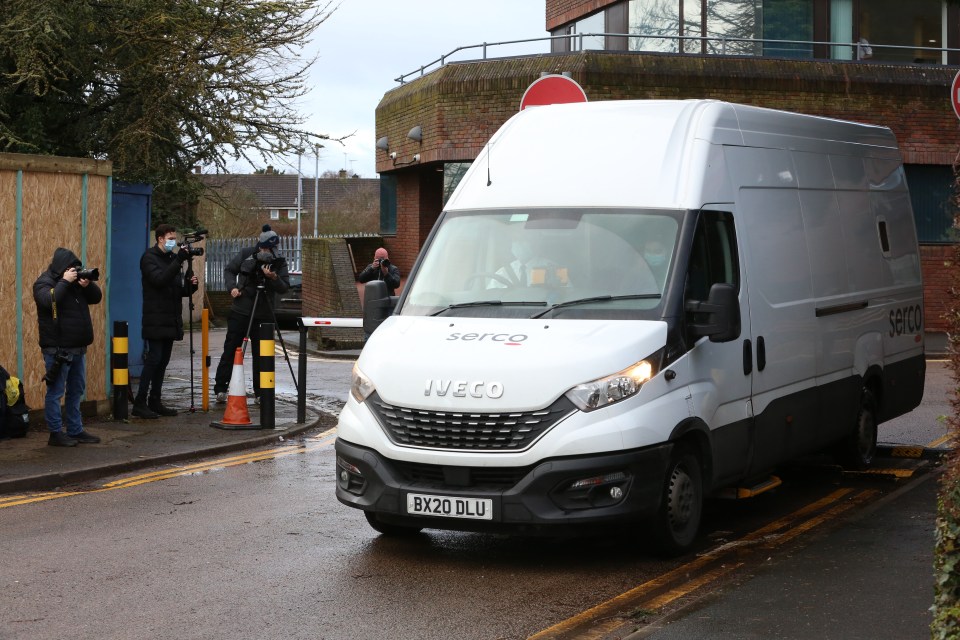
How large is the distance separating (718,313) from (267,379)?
6.34 metres

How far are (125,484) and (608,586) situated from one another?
15.4 ft

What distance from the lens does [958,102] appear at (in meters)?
10.7

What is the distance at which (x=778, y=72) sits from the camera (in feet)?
84.8

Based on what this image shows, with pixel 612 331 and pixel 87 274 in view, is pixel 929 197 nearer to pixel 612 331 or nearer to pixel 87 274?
pixel 87 274

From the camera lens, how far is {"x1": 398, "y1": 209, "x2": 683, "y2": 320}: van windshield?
7488mm

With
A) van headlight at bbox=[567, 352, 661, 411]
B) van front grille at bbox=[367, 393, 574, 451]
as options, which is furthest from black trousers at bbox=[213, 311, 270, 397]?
van headlight at bbox=[567, 352, 661, 411]

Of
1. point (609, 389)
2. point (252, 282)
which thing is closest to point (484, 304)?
point (609, 389)

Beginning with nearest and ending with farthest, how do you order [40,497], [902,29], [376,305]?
1. [376,305]
2. [40,497]
3. [902,29]

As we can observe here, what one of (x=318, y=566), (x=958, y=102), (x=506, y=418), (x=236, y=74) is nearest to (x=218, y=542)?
(x=318, y=566)

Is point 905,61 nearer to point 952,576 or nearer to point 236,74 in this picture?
point 236,74

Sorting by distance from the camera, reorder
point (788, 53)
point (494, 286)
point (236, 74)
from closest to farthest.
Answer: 1. point (494, 286)
2. point (236, 74)
3. point (788, 53)

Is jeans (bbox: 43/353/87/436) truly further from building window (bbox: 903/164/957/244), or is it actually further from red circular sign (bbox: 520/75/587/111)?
building window (bbox: 903/164/957/244)

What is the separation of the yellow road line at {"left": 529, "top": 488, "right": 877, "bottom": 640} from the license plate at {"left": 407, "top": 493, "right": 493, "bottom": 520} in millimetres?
837

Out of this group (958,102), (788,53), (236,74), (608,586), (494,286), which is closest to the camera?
(608,586)
